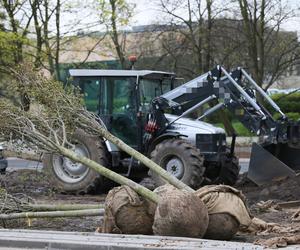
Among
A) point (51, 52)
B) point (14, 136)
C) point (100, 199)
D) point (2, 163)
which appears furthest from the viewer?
point (51, 52)

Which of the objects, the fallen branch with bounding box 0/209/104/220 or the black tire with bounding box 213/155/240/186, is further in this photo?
the black tire with bounding box 213/155/240/186

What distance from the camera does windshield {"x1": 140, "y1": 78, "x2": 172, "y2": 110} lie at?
44.0 ft

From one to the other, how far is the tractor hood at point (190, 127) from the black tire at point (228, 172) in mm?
754

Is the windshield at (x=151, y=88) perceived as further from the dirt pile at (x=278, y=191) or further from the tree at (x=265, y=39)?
the tree at (x=265, y=39)

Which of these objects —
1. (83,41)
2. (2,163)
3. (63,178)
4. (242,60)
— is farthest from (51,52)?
(63,178)

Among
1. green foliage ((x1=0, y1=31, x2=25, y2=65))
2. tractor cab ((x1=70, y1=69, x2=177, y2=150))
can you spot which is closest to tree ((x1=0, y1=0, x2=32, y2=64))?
green foliage ((x1=0, y1=31, x2=25, y2=65))

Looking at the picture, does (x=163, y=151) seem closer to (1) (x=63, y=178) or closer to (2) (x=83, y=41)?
(1) (x=63, y=178)

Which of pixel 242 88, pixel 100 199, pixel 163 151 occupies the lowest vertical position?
pixel 100 199

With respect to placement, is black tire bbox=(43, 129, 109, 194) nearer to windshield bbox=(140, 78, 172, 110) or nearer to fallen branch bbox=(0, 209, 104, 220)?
windshield bbox=(140, 78, 172, 110)

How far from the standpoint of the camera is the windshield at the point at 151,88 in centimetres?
1341

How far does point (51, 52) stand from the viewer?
25.3m

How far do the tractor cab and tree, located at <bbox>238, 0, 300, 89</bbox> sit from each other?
1342 centimetres

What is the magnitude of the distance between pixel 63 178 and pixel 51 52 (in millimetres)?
12495

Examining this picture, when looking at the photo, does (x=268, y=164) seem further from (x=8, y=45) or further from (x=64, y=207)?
(x=8, y=45)
